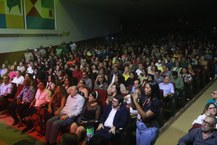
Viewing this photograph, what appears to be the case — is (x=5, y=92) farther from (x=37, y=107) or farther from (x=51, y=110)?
(x=51, y=110)

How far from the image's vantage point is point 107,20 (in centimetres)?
1864

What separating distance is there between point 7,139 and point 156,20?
2195 cm

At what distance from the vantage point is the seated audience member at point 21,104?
4.66m

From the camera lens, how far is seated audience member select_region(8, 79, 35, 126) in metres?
4.66

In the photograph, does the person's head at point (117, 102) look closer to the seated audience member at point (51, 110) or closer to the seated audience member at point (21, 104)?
the seated audience member at point (51, 110)

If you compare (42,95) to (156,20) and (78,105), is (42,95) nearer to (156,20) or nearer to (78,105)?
(78,105)

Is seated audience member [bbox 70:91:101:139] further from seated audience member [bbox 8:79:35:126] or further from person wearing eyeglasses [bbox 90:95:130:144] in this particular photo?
seated audience member [bbox 8:79:35:126]

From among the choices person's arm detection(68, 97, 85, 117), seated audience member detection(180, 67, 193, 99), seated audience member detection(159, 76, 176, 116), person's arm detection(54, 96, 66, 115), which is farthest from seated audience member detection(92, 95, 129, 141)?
seated audience member detection(180, 67, 193, 99)

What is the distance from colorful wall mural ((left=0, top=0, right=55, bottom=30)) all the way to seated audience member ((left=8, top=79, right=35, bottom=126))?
5721mm

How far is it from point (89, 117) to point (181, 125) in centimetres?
170

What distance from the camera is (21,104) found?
472 centimetres

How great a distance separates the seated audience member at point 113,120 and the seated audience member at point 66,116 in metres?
0.64

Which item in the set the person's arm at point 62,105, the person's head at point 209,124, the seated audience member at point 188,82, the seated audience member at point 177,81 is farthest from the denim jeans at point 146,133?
the seated audience member at point 188,82

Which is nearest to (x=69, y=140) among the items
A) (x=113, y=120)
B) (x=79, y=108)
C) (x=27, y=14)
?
(x=113, y=120)
